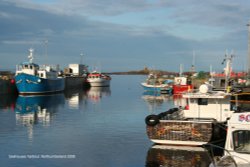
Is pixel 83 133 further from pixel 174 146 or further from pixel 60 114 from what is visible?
pixel 60 114

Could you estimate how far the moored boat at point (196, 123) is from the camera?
26.4 metres

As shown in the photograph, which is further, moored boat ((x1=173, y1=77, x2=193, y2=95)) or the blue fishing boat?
moored boat ((x1=173, y1=77, x2=193, y2=95))

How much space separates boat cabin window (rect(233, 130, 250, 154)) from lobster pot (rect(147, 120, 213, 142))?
30.3ft

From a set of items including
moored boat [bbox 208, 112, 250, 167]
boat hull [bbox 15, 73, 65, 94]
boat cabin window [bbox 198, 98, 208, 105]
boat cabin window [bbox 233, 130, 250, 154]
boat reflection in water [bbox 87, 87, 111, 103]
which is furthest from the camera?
boat hull [bbox 15, 73, 65, 94]

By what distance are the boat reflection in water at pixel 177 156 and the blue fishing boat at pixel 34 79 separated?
2244 inches

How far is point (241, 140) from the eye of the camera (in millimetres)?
16969

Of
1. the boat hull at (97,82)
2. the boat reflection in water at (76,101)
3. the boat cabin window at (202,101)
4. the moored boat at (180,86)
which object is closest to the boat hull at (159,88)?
the moored boat at (180,86)

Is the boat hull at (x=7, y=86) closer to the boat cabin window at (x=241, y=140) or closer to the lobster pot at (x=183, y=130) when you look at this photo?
the lobster pot at (x=183, y=130)

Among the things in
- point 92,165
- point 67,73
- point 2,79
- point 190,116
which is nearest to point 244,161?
point 92,165

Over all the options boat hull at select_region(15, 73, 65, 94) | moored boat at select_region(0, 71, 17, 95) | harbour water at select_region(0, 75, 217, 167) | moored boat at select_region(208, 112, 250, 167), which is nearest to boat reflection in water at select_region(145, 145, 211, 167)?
harbour water at select_region(0, 75, 217, 167)

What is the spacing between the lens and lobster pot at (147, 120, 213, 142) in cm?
2631

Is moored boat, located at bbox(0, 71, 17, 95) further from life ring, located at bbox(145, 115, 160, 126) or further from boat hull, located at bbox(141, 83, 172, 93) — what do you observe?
life ring, located at bbox(145, 115, 160, 126)

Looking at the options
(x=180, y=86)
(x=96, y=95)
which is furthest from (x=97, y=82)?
(x=180, y=86)

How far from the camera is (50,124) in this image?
40688 millimetres
